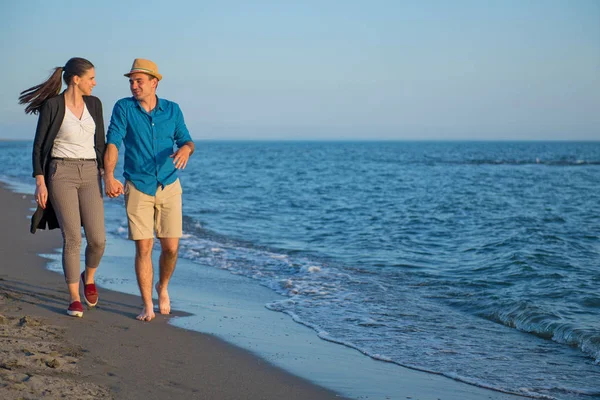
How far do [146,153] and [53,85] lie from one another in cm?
84

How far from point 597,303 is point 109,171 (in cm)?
509

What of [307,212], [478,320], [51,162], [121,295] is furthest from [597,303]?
[307,212]

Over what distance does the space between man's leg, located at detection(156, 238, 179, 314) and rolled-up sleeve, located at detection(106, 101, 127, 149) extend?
0.84 meters

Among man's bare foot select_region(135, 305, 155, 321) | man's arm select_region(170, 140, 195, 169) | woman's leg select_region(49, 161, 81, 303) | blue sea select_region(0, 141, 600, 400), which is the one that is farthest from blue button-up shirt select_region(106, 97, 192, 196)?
blue sea select_region(0, 141, 600, 400)

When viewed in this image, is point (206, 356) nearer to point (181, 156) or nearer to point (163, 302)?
point (163, 302)

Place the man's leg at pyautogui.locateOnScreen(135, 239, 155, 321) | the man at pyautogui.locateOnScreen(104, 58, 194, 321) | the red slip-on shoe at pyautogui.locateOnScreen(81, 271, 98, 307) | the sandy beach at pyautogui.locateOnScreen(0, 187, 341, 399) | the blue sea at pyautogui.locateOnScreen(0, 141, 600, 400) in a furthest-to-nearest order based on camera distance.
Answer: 1. the red slip-on shoe at pyautogui.locateOnScreen(81, 271, 98, 307)
2. the man's leg at pyautogui.locateOnScreen(135, 239, 155, 321)
3. the blue sea at pyautogui.locateOnScreen(0, 141, 600, 400)
4. the man at pyautogui.locateOnScreen(104, 58, 194, 321)
5. the sandy beach at pyautogui.locateOnScreen(0, 187, 341, 399)

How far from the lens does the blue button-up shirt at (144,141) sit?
4.71 m

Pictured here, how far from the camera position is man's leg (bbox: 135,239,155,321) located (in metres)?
4.91

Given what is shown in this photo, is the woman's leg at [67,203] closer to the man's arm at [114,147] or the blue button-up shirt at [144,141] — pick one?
the man's arm at [114,147]

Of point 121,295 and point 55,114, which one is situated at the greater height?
point 55,114

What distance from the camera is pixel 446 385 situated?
4066 millimetres

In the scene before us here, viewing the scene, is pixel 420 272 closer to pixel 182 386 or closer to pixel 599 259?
pixel 599 259

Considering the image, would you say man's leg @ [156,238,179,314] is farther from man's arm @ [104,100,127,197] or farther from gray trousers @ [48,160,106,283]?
man's arm @ [104,100,127,197]

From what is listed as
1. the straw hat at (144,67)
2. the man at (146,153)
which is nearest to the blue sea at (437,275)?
the man at (146,153)
